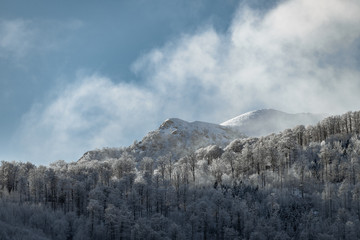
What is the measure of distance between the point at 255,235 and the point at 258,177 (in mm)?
56881

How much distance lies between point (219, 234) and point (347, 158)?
80.4 metres

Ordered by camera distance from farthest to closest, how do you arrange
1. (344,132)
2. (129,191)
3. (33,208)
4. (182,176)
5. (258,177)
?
(344,132) < (182,176) < (258,177) < (129,191) < (33,208)

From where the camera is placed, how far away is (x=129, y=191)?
14575cm

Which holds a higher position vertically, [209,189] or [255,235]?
[209,189]

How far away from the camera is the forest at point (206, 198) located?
109562mm

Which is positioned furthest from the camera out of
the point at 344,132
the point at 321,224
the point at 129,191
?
the point at 344,132

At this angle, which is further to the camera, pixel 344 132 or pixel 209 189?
pixel 344 132

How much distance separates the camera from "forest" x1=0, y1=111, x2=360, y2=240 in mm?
109562

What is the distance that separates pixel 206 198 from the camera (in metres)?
135

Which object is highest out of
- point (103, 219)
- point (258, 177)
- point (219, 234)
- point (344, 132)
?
point (344, 132)

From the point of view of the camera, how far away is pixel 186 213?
12762 cm

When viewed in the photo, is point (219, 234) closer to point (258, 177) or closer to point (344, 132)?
point (258, 177)

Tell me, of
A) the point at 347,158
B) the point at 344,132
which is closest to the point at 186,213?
the point at 347,158

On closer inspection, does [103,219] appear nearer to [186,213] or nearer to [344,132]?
[186,213]
